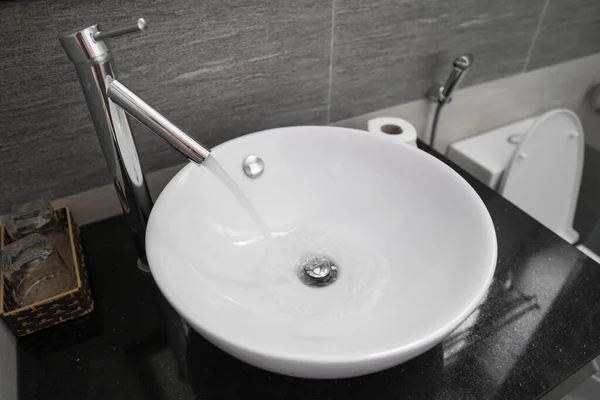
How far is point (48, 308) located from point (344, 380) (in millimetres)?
440

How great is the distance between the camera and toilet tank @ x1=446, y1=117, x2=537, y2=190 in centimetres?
117

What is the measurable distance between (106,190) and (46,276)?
22 centimetres

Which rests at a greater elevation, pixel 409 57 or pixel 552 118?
pixel 409 57

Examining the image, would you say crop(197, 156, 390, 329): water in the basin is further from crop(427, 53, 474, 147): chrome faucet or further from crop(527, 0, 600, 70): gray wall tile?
crop(527, 0, 600, 70): gray wall tile

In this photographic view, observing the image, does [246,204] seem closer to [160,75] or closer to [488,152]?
[160,75]

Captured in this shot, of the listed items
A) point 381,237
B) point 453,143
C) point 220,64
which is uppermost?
point 220,64

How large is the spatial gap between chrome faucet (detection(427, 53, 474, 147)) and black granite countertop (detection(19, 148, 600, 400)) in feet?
1.37

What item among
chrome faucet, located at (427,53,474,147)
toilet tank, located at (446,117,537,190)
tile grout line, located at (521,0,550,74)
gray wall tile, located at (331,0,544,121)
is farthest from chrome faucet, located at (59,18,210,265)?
tile grout line, located at (521,0,550,74)

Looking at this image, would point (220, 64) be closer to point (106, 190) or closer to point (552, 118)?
point (106, 190)

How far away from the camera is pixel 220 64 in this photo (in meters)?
0.81

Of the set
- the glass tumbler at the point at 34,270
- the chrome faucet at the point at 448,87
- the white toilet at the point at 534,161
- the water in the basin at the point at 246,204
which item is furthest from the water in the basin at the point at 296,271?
the white toilet at the point at 534,161

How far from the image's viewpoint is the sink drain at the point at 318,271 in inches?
28.9

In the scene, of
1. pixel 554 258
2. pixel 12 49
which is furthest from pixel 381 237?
pixel 12 49

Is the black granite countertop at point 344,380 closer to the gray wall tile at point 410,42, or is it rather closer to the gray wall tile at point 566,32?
the gray wall tile at point 410,42
